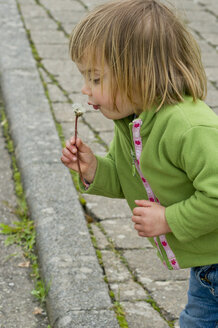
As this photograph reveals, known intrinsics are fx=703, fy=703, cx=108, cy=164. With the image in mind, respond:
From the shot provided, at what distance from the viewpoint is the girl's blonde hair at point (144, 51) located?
80.4 inches

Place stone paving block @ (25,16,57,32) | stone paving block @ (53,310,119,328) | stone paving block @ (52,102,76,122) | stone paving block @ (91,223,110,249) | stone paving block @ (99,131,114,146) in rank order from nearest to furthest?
stone paving block @ (53,310,119,328)
stone paving block @ (91,223,110,249)
stone paving block @ (99,131,114,146)
stone paving block @ (52,102,76,122)
stone paving block @ (25,16,57,32)

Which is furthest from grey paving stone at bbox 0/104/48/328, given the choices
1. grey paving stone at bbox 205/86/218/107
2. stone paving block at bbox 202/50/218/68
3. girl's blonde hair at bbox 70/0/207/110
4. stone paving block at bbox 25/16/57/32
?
stone paving block at bbox 25/16/57/32

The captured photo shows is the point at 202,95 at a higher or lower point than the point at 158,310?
higher

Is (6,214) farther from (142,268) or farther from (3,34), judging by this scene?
(3,34)

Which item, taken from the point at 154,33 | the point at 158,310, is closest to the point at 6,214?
the point at 158,310

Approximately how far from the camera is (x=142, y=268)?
9.75 ft

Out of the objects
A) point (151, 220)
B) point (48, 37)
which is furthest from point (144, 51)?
point (48, 37)

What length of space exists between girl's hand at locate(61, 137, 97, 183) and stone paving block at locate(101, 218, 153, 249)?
79 cm

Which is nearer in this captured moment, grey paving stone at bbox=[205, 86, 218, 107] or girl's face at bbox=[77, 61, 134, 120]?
girl's face at bbox=[77, 61, 134, 120]

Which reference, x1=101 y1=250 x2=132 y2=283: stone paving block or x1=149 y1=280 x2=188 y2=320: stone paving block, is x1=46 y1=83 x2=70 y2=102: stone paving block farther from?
x1=149 y1=280 x2=188 y2=320: stone paving block

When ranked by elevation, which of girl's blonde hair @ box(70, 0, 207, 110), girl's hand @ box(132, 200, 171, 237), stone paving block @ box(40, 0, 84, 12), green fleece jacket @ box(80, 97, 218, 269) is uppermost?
girl's blonde hair @ box(70, 0, 207, 110)

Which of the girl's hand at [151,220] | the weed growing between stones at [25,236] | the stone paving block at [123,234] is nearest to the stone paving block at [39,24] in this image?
the weed growing between stones at [25,236]

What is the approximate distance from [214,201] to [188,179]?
0.16 meters

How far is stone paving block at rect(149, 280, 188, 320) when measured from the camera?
272cm
